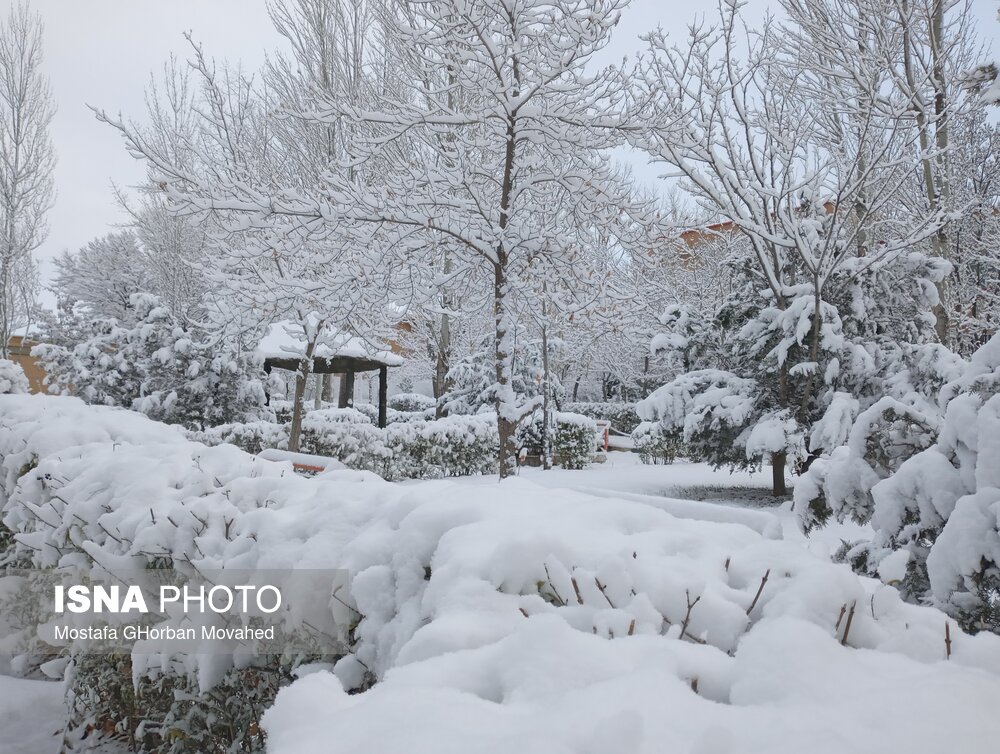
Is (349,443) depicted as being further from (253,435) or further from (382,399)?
(382,399)

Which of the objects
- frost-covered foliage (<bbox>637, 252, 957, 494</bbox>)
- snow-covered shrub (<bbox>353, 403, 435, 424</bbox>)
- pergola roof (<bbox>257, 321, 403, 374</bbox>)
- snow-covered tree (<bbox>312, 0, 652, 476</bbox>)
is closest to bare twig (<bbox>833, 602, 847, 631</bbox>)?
snow-covered tree (<bbox>312, 0, 652, 476</bbox>)

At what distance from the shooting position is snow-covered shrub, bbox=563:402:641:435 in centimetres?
2094

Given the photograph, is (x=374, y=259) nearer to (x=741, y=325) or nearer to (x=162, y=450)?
(x=162, y=450)

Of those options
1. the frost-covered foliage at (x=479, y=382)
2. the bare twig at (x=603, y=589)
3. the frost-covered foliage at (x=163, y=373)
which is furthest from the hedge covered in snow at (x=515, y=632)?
the frost-covered foliage at (x=479, y=382)

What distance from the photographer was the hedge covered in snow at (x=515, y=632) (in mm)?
884

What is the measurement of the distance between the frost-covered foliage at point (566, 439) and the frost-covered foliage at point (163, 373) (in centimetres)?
545

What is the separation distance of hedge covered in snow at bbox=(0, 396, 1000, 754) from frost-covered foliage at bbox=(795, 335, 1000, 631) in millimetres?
764

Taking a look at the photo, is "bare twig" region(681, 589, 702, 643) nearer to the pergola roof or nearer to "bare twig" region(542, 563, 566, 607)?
"bare twig" region(542, 563, 566, 607)

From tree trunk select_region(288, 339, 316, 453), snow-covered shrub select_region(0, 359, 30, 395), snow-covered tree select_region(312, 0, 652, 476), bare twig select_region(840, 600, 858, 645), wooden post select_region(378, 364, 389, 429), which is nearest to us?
bare twig select_region(840, 600, 858, 645)

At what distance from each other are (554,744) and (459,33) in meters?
5.57

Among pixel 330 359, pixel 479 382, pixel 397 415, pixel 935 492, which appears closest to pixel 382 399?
pixel 397 415

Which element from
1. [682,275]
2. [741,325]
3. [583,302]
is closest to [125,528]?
[583,302]

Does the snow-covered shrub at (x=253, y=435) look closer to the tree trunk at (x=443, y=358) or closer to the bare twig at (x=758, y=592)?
the tree trunk at (x=443, y=358)

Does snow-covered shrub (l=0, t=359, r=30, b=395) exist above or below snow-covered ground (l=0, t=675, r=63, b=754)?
above
